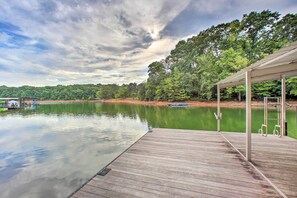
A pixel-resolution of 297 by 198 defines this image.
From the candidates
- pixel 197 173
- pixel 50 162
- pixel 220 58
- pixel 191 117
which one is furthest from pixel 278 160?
pixel 220 58

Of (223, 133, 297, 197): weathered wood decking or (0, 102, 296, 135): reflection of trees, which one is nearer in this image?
(223, 133, 297, 197): weathered wood decking

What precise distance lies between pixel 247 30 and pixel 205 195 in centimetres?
2189

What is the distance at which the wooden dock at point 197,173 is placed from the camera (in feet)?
4.91

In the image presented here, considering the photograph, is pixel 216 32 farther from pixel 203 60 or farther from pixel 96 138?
pixel 96 138

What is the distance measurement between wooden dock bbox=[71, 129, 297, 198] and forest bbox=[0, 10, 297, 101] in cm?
980

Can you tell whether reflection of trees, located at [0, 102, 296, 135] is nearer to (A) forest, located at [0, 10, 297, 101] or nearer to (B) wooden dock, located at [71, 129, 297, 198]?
(A) forest, located at [0, 10, 297, 101]

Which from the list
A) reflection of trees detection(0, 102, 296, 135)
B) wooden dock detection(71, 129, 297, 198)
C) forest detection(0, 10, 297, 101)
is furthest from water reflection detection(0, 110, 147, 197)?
forest detection(0, 10, 297, 101)

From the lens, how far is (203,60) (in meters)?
18.5

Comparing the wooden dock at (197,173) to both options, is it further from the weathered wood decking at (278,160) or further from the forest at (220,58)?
the forest at (220,58)

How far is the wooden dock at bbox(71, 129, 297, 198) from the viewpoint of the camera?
1497 mm

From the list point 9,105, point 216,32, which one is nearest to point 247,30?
point 216,32

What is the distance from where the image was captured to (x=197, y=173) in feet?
6.18

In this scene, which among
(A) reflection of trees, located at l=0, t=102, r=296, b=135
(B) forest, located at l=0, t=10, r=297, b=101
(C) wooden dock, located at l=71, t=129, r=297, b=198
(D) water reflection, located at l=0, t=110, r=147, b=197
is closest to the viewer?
(C) wooden dock, located at l=71, t=129, r=297, b=198

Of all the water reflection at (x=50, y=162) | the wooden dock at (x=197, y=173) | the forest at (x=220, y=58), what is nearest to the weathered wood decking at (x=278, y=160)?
the wooden dock at (x=197, y=173)
